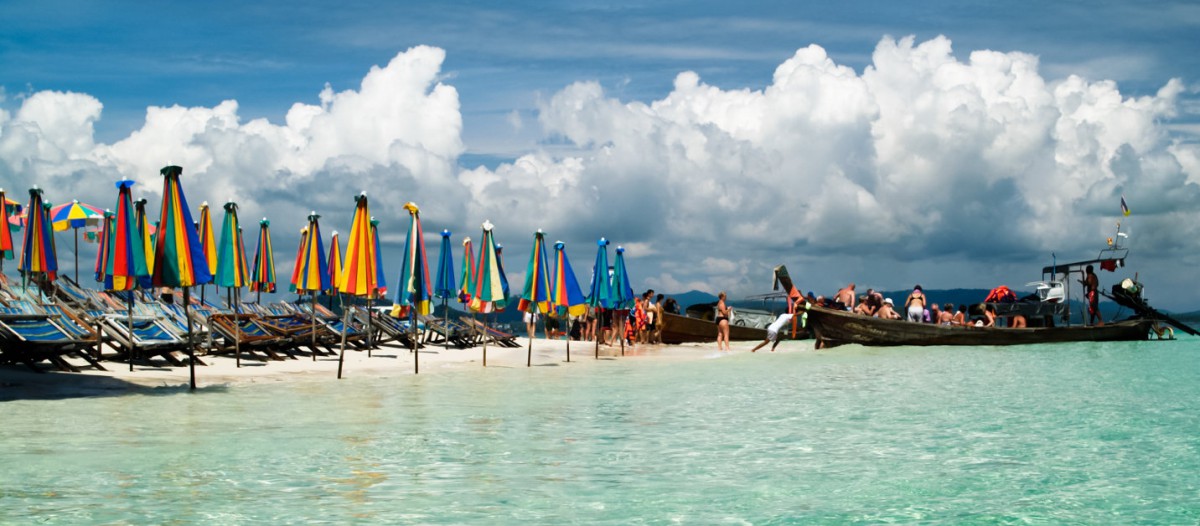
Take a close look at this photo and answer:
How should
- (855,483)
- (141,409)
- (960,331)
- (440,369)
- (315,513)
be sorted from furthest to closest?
(960,331) → (440,369) → (141,409) → (855,483) → (315,513)

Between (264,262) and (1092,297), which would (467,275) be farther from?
(1092,297)

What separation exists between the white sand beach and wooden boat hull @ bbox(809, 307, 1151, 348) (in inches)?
110

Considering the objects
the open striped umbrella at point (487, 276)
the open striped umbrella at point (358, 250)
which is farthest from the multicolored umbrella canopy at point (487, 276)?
the open striped umbrella at point (358, 250)

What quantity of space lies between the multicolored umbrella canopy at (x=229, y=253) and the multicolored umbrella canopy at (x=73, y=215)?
4.76 metres

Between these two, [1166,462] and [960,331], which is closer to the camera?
[1166,462]

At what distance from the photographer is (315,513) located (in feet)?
23.7

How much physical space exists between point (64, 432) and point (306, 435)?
2621 mm

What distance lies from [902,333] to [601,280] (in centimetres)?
926

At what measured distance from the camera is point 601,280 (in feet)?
93.4

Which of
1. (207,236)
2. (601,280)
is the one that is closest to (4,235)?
(207,236)

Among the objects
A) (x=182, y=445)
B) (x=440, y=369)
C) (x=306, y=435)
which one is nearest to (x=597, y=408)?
(x=306, y=435)

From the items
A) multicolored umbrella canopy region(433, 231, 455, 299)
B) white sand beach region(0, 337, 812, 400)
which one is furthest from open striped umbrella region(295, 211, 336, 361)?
multicolored umbrella canopy region(433, 231, 455, 299)

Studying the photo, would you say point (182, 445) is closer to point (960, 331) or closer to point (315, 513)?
→ point (315, 513)

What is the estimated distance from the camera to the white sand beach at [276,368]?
15.5 m
